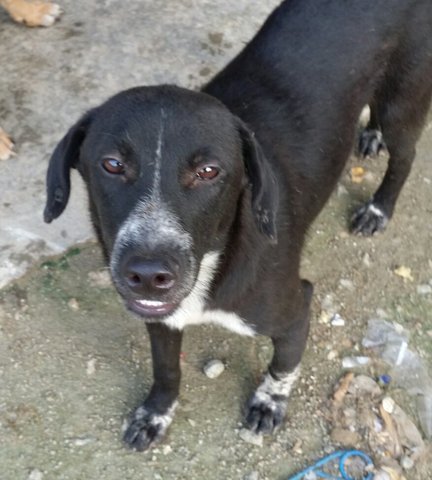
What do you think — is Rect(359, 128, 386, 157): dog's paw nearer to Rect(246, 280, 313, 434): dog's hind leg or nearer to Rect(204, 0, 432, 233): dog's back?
Rect(204, 0, 432, 233): dog's back

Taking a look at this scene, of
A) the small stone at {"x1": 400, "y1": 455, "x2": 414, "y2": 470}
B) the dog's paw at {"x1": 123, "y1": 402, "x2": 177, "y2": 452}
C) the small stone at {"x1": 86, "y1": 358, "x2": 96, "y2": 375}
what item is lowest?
the small stone at {"x1": 86, "y1": 358, "x2": 96, "y2": 375}

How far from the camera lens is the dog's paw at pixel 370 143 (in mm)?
5004

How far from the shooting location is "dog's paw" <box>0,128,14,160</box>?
15.6ft

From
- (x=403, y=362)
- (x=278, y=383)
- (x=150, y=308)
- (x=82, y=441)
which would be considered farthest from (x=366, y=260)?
(x=150, y=308)

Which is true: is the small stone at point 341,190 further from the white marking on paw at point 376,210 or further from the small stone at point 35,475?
the small stone at point 35,475

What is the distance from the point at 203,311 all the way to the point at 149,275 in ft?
2.30

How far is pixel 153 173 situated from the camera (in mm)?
2652

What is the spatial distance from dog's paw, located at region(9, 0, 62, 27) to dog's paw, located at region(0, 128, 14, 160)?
113 centimetres

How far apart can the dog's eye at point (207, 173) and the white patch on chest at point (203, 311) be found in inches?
15.1

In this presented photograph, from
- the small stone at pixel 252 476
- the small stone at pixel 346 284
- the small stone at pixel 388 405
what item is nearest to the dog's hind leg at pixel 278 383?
the small stone at pixel 252 476

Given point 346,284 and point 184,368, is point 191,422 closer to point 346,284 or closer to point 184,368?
point 184,368

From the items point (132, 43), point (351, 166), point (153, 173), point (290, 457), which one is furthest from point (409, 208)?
point (153, 173)

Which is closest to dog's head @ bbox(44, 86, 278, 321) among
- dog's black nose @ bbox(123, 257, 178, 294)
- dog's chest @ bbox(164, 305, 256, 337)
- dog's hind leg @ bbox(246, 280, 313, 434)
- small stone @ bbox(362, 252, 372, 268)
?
dog's black nose @ bbox(123, 257, 178, 294)

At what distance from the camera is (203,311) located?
3281 millimetres
